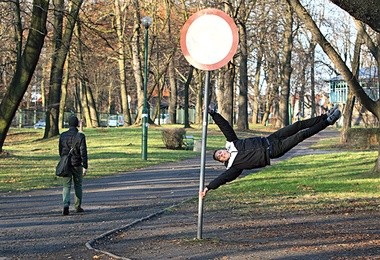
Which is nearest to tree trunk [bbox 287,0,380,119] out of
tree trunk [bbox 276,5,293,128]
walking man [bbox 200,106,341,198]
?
walking man [bbox 200,106,341,198]

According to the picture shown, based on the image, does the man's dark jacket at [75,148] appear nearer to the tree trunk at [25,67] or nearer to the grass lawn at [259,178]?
the grass lawn at [259,178]

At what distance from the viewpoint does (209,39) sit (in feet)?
32.6

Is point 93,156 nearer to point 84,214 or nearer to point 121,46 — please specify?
point 84,214

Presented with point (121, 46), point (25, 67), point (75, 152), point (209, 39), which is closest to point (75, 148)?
point (75, 152)

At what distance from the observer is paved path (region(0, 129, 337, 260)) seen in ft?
32.9

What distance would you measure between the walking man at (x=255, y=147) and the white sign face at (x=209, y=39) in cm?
71

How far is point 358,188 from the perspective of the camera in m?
16.9

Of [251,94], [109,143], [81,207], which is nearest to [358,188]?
[81,207]

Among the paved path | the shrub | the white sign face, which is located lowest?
the paved path

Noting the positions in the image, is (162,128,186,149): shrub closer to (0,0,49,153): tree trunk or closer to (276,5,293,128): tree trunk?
(0,0,49,153): tree trunk

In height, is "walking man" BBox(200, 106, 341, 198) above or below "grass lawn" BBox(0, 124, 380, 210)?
above

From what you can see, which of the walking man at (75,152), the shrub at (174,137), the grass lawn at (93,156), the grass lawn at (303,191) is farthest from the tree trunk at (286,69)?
the walking man at (75,152)

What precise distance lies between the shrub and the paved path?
16052mm

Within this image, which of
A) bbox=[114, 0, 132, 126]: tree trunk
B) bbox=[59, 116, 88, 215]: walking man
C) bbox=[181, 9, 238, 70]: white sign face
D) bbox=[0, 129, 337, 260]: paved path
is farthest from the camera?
bbox=[114, 0, 132, 126]: tree trunk
